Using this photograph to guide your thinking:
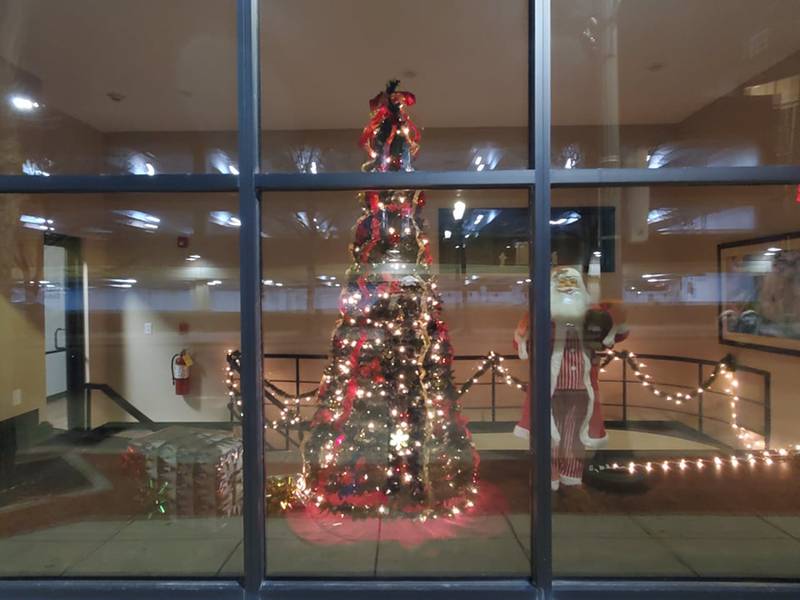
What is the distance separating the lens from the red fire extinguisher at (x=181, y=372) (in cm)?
684

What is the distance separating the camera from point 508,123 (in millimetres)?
5371

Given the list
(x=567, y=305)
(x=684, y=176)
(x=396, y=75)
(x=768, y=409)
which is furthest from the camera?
(x=768, y=409)

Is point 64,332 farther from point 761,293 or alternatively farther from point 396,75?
point 761,293

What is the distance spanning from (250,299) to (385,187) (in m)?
1.00

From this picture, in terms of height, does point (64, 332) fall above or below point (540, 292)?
below

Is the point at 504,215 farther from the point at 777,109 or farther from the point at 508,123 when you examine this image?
the point at 777,109

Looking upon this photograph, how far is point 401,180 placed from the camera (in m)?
2.67

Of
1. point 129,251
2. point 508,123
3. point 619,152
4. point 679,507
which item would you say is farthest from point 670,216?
point 129,251

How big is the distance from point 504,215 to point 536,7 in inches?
88.8

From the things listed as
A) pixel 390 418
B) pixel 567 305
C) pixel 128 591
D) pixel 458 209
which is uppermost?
pixel 458 209

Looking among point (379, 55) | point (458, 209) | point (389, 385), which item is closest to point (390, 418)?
point (389, 385)

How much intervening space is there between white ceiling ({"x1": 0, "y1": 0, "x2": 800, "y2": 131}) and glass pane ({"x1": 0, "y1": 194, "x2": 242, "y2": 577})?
143 centimetres

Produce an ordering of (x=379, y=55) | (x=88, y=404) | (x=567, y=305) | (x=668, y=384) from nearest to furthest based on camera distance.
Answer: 1. (x=567, y=305)
2. (x=379, y=55)
3. (x=668, y=384)
4. (x=88, y=404)

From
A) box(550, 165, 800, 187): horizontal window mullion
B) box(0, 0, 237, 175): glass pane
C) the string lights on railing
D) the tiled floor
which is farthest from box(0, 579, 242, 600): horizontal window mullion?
box(550, 165, 800, 187): horizontal window mullion
